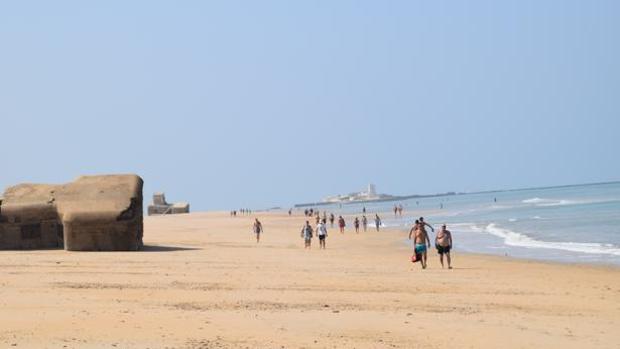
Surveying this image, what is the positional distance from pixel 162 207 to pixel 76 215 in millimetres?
70480

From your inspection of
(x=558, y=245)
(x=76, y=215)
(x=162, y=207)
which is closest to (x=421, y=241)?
(x=76, y=215)

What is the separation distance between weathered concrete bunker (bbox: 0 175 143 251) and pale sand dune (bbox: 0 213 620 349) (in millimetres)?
1969

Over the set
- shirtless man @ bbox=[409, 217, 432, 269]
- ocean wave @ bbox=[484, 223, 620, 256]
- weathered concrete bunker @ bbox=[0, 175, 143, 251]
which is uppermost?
weathered concrete bunker @ bbox=[0, 175, 143, 251]

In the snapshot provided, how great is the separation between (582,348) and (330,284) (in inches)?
270

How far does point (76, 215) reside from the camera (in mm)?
23750

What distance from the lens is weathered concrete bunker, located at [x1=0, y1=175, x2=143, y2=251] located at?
2366 cm

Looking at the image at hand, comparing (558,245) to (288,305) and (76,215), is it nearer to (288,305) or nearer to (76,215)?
(76,215)

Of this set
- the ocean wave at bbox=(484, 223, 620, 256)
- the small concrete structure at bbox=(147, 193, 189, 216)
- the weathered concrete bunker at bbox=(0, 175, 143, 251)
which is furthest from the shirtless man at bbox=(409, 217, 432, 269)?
the small concrete structure at bbox=(147, 193, 189, 216)

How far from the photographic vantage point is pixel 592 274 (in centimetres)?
2141

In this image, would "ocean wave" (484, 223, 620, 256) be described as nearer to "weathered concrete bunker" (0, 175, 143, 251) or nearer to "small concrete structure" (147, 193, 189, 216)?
"weathered concrete bunker" (0, 175, 143, 251)

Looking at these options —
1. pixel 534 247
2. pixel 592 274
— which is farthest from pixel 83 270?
pixel 534 247

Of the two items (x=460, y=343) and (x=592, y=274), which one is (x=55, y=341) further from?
(x=592, y=274)

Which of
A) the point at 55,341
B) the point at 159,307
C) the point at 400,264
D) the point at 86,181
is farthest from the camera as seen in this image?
the point at 86,181

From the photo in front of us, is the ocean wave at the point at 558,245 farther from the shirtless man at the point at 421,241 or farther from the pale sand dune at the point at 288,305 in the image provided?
the shirtless man at the point at 421,241
